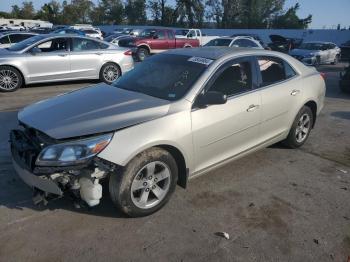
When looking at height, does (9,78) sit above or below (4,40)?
below

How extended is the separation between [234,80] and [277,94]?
803 mm

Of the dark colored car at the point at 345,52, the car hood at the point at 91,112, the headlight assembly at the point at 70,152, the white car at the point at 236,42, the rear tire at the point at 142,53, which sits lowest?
the dark colored car at the point at 345,52

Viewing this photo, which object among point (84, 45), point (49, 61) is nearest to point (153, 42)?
point (84, 45)

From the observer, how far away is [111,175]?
3432mm

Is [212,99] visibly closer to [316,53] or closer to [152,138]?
[152,138]

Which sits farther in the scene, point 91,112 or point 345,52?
point 345,52

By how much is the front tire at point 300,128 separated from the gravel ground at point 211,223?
0.61 metres

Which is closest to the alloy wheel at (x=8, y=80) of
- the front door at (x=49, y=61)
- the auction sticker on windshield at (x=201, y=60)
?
the front door at (x=49, y=61)

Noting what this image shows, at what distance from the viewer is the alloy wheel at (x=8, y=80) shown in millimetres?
9625

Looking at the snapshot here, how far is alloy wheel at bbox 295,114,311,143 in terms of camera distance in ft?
18.5

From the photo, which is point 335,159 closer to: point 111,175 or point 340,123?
point 340,123

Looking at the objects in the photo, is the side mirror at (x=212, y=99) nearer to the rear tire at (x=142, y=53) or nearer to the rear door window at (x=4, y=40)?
the rear door window at (x=4, y=40)

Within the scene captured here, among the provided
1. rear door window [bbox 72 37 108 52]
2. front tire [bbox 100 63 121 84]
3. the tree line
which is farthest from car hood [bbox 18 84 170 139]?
the tree line

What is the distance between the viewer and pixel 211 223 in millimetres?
3705
